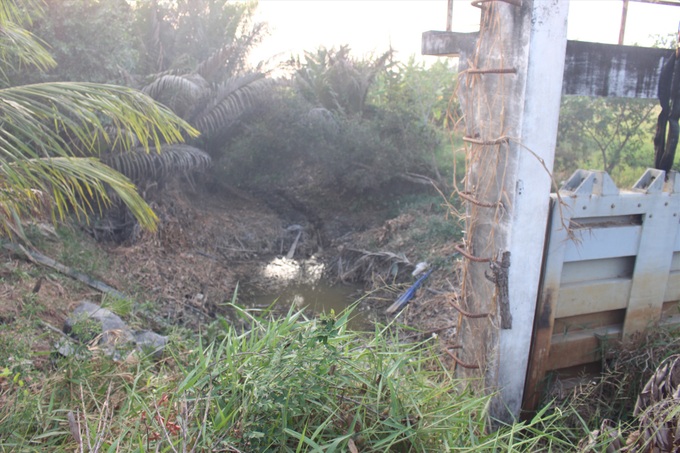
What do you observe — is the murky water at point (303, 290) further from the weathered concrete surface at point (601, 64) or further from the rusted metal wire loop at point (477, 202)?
the weathered concrete surface at point (601, 64)

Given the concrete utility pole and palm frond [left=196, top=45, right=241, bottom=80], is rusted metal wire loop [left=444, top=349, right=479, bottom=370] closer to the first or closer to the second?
the concrete utility pole

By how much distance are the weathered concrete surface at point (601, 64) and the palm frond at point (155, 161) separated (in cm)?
655

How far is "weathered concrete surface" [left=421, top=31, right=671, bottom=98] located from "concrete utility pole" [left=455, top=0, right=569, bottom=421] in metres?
0.40

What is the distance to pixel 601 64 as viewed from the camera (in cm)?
363

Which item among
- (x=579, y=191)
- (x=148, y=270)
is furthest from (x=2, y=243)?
(x=579, y=191)

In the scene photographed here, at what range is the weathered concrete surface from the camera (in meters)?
3.57

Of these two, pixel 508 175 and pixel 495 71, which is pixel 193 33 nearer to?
pixel 495 71

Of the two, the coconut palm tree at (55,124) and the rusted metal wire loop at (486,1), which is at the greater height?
the rusted metal wire loop at (486,1)

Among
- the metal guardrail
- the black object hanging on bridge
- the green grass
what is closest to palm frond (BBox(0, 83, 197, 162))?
the green grass

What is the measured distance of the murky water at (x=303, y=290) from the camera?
29.0ft

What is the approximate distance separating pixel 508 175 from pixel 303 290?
6.58m

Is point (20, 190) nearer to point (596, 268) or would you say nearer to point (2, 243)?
point (596, 268)

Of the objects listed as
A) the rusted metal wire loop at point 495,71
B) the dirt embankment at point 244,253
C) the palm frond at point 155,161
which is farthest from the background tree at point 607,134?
the rusted metal wire loop at point 495,71

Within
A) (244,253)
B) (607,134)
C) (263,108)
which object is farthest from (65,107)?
(607,134)
